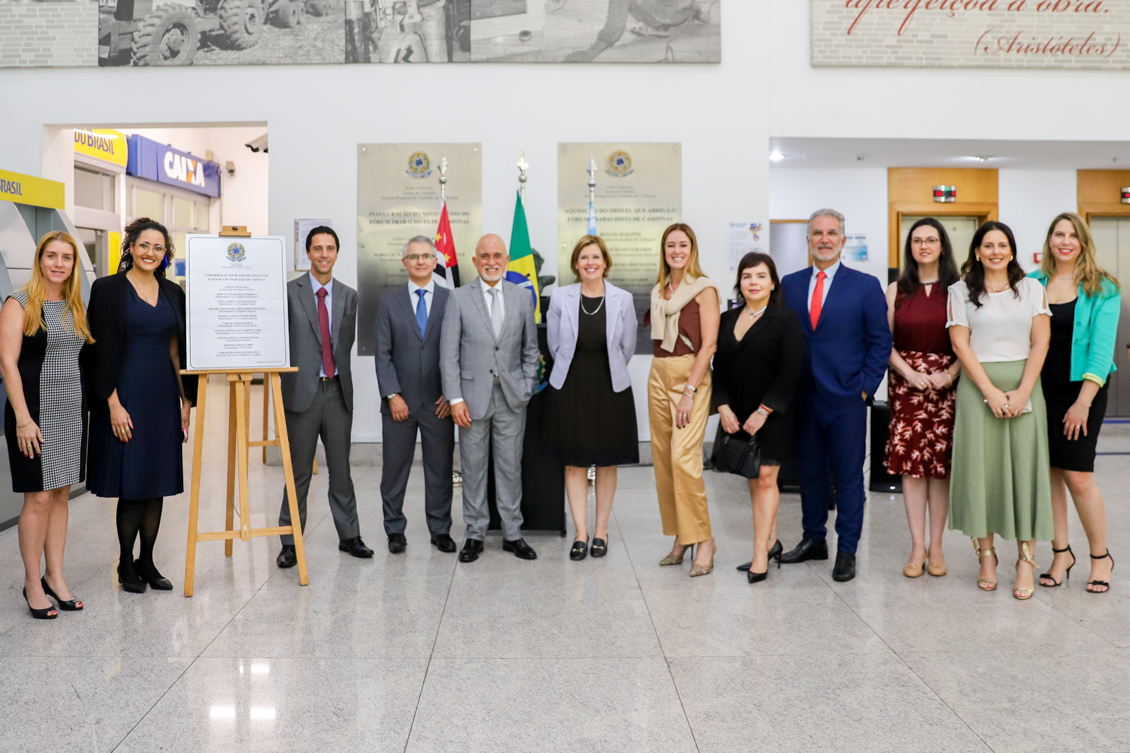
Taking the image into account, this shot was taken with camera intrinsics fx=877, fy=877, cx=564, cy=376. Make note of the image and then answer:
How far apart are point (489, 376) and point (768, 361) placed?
1322 mm

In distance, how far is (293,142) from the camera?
6.98 meters

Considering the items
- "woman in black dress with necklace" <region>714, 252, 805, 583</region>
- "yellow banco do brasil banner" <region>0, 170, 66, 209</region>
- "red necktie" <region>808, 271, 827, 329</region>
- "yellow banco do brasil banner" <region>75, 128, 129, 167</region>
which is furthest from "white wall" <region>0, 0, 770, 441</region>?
"yellow banco do brasil banner" <region>75, 128, 129, 167</region>

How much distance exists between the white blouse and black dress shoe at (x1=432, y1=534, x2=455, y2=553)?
8.49 feet

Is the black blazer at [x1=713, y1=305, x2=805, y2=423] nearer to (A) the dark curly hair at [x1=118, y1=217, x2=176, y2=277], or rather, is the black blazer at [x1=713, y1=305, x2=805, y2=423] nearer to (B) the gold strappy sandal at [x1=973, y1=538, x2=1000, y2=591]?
(B) the gold strappy sandal at [x1=973, y1=538, x2=1000, y2=591]

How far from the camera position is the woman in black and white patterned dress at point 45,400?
133 inches

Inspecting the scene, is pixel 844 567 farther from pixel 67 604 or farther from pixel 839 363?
pixel 67 604

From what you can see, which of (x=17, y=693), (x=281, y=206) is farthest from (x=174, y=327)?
(x=281, y=206)

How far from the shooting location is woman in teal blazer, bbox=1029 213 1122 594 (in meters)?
3.69

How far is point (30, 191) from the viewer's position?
18.4ft

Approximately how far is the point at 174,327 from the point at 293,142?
361cm

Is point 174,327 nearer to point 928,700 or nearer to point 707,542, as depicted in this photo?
point 707,542

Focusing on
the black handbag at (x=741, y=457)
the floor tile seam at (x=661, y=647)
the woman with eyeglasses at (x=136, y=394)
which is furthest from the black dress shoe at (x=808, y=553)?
the woman with eyeglasses at (x=136, y=394)

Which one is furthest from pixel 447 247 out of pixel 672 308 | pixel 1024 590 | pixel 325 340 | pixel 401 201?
pixel 1024 590

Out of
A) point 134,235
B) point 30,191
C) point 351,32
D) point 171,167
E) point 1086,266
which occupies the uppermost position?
point 171,167
